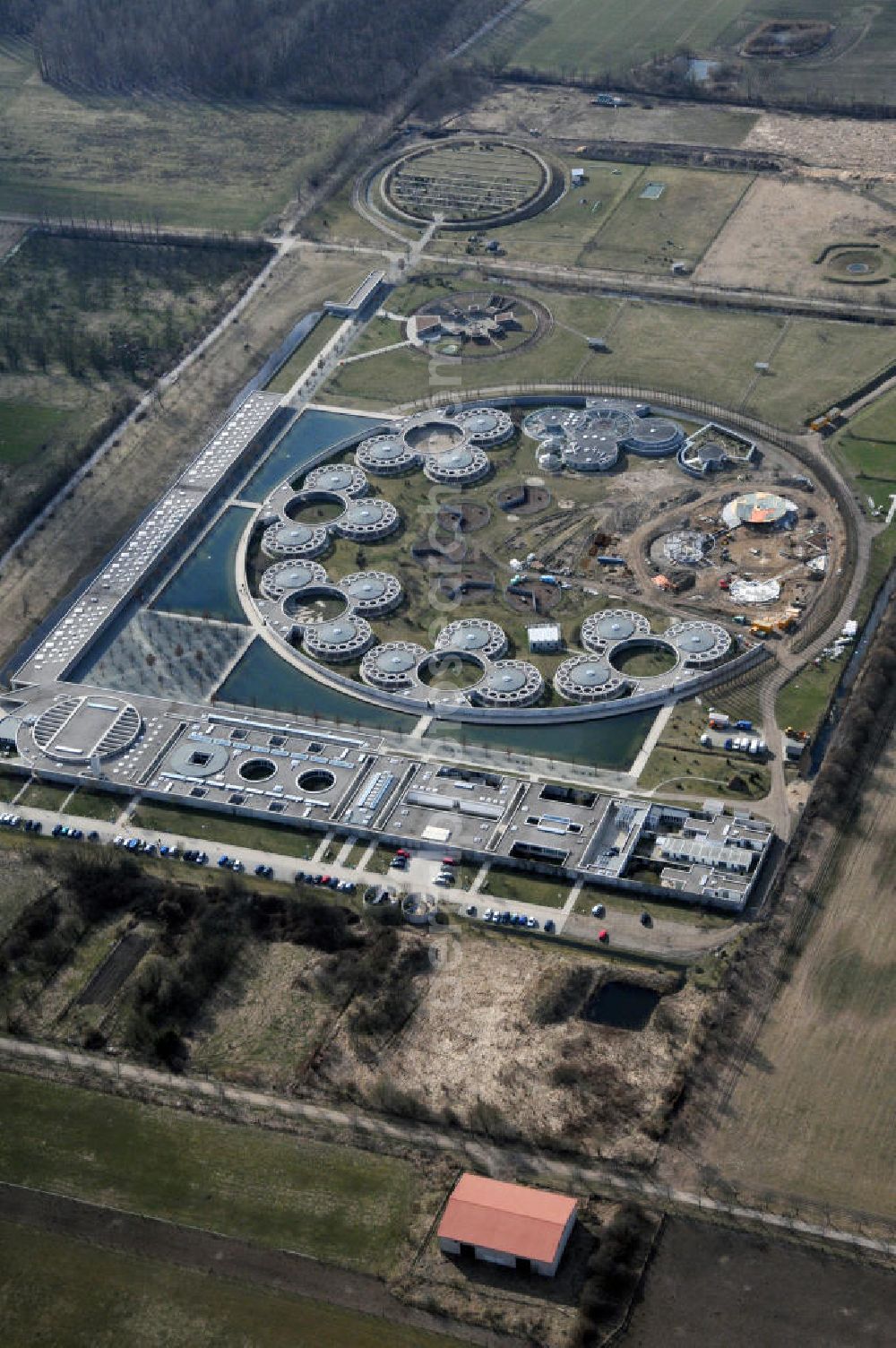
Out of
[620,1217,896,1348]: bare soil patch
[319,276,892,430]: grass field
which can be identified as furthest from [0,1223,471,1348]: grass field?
[319,276,892,430]: grass field

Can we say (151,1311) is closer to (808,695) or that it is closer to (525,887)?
(525,887)

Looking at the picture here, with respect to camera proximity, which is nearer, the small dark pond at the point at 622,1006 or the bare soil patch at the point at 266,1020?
the bare soil patch at the point at 266,1020

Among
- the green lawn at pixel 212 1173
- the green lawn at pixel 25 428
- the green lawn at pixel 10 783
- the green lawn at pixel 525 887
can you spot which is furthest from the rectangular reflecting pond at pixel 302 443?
the green lawn at pixel 212 1173

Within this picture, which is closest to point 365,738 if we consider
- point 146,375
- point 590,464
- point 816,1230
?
point 590,464

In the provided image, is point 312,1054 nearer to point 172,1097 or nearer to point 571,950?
point 172,1097

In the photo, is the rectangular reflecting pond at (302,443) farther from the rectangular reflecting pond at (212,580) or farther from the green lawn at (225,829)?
the green lawn at (225,829)
